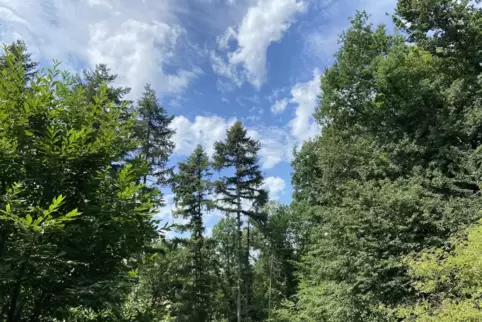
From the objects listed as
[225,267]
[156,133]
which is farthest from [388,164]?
[225,267]

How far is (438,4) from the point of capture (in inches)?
504

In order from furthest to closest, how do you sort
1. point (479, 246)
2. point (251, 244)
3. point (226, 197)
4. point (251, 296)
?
1. point (251, 296)
2. point (251, 244)
3. point (226, 197)
4. point (479, 246)


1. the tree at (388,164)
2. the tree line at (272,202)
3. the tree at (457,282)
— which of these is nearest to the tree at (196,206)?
the tree line at (272,202)

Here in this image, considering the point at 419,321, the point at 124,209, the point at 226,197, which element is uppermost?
the point at 226,197

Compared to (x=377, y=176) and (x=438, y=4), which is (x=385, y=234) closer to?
(x=377, y=176)

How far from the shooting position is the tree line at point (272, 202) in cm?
267

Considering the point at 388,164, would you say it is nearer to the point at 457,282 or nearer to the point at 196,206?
the point at 457,282

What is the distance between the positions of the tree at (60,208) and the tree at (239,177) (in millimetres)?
16728

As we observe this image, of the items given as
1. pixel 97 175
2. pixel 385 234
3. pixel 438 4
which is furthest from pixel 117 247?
pixel 438 4

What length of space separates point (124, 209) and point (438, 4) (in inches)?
576

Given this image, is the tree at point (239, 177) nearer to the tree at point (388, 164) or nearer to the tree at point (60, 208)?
the tree at point (388, 164)

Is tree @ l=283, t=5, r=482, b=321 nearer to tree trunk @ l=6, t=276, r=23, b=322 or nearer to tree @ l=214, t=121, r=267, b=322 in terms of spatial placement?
tree @ l=214, t=121, r=267, b=322

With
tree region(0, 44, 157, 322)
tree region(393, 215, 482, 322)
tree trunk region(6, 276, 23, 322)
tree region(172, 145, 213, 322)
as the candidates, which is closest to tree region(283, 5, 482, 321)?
tree region(393, 215, 482, 322)

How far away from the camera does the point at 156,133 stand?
1725cm
